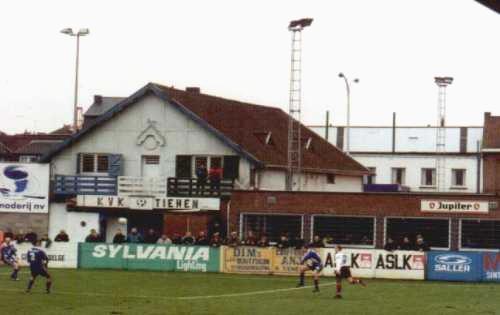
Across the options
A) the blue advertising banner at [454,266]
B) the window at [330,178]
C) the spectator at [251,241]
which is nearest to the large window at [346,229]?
the spectator at [251,241]

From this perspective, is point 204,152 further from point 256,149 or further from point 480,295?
point 480,295

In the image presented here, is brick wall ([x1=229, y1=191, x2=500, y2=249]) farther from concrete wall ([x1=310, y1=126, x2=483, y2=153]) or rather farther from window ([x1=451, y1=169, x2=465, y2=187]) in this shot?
concrete wall ([x1=310, y1=126, x2=483, y2=153])

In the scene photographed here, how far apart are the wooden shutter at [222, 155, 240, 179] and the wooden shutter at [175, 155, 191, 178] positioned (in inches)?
78.9

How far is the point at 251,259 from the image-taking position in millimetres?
44469

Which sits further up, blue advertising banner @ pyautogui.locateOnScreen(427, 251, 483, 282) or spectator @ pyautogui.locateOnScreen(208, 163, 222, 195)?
spectator @ pyautogui.locateOnScreen(208, 163, 222, 195)

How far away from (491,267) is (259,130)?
22878mm

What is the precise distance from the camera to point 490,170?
82.4 meters

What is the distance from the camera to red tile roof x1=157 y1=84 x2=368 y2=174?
58.2m

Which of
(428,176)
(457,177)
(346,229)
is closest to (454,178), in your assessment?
(457,177)

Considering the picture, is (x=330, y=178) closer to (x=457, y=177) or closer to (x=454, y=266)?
(x=454, y=266)

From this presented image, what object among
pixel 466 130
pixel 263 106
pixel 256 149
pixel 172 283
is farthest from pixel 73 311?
pixel 466 130

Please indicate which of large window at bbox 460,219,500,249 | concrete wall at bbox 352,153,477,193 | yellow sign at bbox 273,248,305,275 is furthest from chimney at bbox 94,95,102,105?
yellow sign at bbox 273,248,305,275

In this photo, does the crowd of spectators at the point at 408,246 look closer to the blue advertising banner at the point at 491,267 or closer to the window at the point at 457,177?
the blue advertising banner at the point at 491,267

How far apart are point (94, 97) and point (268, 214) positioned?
4906cm
